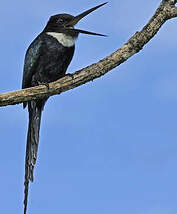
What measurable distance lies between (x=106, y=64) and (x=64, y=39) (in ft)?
4.86

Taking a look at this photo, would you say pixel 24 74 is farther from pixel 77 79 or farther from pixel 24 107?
pixel 77 79

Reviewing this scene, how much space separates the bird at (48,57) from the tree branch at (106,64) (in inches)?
33.4

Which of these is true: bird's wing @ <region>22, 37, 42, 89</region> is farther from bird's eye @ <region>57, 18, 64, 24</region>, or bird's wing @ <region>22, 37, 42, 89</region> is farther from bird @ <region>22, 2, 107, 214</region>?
bird's eye @ <region>57, 18, 64, 24</region>

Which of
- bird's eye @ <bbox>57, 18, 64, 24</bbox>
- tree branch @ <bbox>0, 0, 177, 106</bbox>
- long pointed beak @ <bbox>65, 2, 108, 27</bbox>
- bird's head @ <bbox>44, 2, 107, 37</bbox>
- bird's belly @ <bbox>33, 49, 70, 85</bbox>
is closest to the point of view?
tree branch @ <bbox>0, 0, 177, 106</bbox>

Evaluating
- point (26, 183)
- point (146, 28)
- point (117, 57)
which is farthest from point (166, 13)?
point (26, 183)

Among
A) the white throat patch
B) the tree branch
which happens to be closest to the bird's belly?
the white throat patch

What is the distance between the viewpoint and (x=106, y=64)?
5781 mm

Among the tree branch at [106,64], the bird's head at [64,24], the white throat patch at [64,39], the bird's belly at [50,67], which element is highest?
the bird's head at [64,24]

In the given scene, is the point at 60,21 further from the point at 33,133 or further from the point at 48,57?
the point at 33,133

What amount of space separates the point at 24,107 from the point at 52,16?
1.31 metres

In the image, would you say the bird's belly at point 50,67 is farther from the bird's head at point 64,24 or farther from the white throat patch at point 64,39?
the bird's head at point 64,24

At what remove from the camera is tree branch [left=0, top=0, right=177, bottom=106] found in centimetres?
557

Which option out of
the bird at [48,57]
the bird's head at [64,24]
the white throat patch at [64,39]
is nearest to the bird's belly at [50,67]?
the bird at [48,57]

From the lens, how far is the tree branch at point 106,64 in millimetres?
5566
